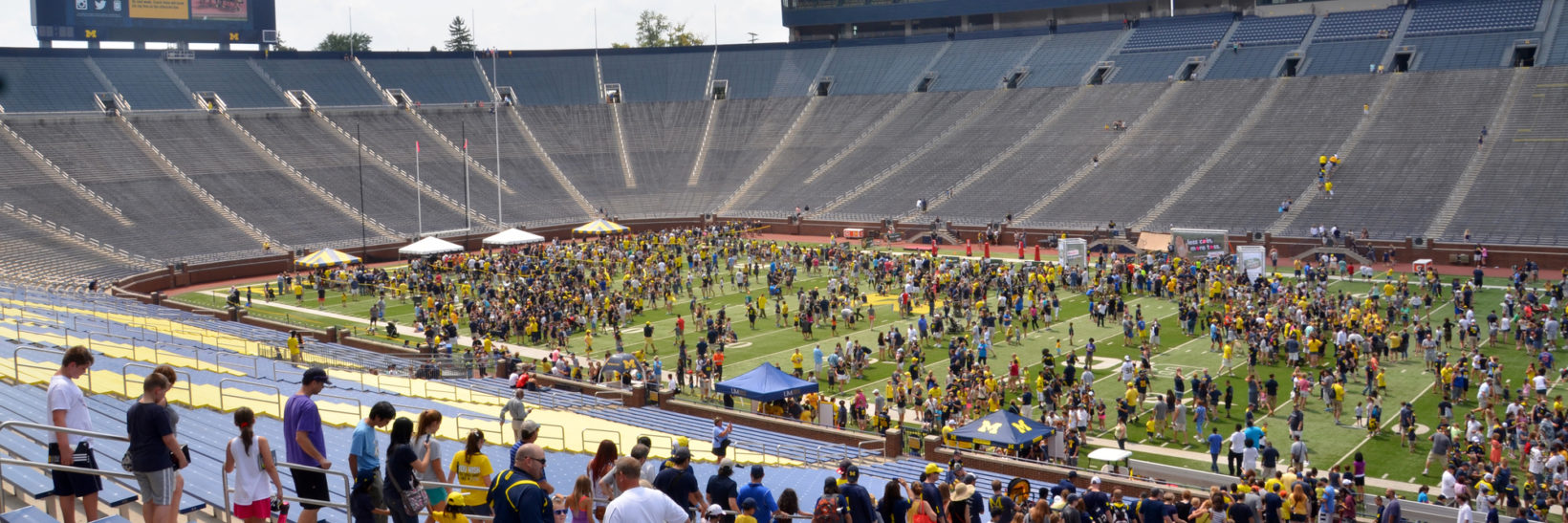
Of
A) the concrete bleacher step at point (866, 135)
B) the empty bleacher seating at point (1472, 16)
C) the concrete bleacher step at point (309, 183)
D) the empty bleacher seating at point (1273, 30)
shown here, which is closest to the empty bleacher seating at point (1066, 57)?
the concrete bleacher step at point (866, 135)

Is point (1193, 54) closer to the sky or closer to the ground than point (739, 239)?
closer to the sky

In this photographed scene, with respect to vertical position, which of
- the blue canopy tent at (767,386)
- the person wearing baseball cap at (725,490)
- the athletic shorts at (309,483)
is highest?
the athletic shorts at (309,483)

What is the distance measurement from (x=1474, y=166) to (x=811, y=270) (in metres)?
26.7

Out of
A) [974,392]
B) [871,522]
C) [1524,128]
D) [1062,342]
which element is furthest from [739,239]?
[871,522]

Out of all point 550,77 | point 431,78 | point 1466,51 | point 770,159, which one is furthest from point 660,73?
point 1466,51

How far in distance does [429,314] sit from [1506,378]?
28.6 m

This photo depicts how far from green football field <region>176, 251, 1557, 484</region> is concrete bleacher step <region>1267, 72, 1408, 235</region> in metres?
9.57

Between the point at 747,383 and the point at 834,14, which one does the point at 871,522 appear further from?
the point at 834,14

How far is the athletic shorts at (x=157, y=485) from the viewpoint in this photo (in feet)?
29.7

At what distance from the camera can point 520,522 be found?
8453 mm

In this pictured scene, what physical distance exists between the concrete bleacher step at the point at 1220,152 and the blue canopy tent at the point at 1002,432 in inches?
1297

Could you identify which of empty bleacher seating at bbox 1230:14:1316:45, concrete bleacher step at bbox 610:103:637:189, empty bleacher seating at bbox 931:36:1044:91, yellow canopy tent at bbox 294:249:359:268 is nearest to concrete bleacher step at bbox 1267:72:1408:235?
empty bleacher seating at bbox 1230:14:1316:45

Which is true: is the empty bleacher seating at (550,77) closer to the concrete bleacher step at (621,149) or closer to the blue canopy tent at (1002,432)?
the concrete bleacher step at (621,149)

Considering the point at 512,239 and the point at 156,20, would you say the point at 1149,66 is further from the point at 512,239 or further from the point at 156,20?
the point at 156,20
